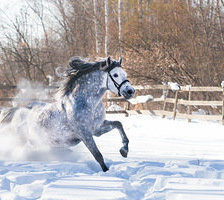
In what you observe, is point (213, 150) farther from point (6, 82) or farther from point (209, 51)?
point (6, 82)

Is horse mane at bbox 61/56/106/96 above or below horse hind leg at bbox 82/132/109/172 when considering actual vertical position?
above

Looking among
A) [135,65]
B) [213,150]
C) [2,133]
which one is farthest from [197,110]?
[2,133]

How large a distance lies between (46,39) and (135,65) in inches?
351

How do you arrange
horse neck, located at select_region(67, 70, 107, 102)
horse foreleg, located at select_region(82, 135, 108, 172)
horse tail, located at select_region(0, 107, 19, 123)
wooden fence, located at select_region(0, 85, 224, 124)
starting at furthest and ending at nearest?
wooden fence, located at select_region(0, 85, 224, 124) → horse tail, located at select_region(0, 107, 19, 123) → horse neck, located at select_region(67, 70, 107, 102) → horse foreleg, located at select_region(82, 135, 108, 172)

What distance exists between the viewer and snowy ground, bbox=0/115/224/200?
303cm

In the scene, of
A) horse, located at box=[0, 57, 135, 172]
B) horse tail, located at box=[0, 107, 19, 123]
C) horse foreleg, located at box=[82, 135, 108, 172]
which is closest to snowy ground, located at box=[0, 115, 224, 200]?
horse foreleg, located at box=[82, 135, 108, 172]

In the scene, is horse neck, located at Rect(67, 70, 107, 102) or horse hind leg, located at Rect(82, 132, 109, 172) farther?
horse neck, located at Rect(67, 70, 107, 102)

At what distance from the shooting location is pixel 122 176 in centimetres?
387

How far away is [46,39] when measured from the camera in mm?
22281

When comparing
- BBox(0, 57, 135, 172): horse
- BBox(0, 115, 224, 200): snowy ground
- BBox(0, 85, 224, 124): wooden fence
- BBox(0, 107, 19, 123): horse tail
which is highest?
BBox(0, 57, 135, 172): horse

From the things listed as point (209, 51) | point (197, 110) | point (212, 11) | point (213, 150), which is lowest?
point (197, 110)

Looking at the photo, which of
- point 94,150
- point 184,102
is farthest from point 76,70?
point 184,102

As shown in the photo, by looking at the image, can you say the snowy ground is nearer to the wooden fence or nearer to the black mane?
the black mane

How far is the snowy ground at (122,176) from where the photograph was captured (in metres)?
3.03
